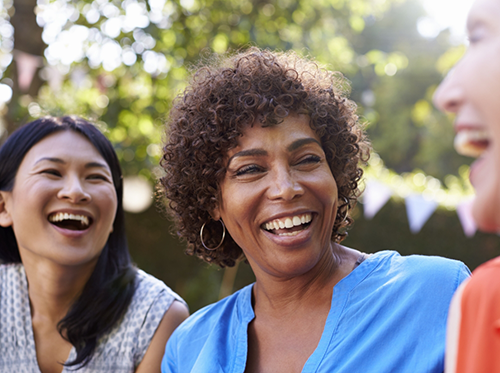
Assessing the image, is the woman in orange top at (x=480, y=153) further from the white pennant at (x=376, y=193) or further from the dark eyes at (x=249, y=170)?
the white pennant at (x=376, y=193)

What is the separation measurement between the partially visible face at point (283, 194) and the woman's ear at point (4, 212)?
4.92ft

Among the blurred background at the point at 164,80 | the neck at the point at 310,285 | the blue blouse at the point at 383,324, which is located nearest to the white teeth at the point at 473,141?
the blue blouse at the point at 383,324

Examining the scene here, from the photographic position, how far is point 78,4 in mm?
6199

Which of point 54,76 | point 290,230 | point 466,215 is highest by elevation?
point 54,76

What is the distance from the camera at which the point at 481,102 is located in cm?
86

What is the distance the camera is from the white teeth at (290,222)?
1.94 metres

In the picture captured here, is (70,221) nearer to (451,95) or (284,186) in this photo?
(284,186)

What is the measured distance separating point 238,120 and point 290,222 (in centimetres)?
45

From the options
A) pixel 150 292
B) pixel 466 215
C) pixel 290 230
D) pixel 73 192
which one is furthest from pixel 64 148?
pixel 466 215

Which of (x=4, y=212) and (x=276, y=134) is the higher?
(x=276, y=134)

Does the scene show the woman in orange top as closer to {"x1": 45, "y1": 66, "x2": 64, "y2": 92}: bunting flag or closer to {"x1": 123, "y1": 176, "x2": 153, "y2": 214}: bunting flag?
{"x1": 123, "y1": 176, "x2": 153, "y2": 214}: bunting flag

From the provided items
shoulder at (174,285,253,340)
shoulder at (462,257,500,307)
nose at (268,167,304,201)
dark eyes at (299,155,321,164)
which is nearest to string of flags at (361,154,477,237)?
shoulder at (174,285,253,340)

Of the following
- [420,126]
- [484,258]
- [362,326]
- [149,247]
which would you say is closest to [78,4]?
[149,247]

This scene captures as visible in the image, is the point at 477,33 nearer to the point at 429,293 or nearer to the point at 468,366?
the point at 468,366
